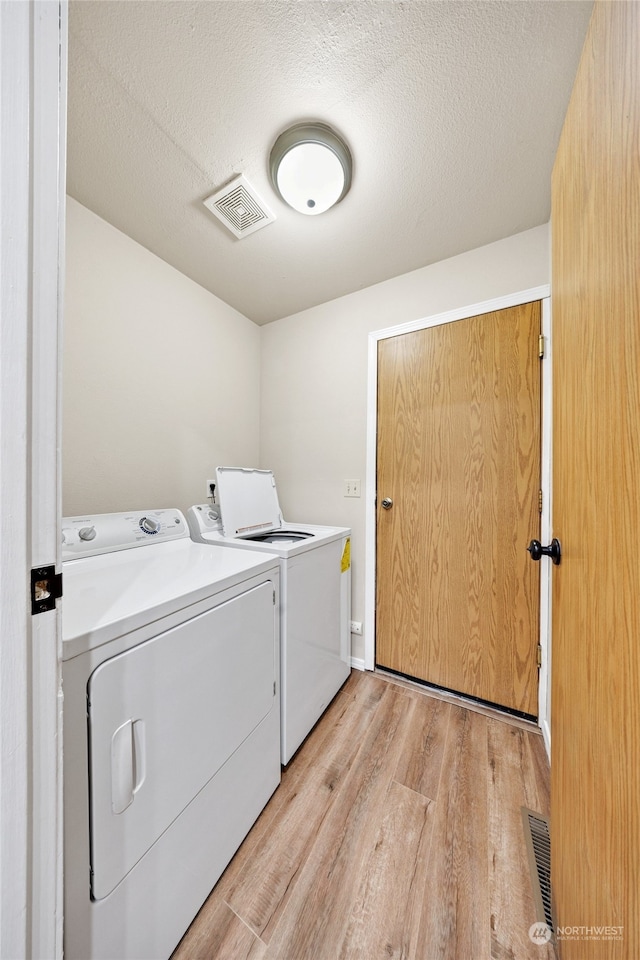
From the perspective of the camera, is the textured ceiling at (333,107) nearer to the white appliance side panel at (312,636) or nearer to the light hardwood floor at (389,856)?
the white appliance side panel at (312,636)

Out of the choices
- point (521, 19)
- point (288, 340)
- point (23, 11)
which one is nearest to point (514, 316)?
point (521, 19)

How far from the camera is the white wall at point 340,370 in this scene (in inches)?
66.5

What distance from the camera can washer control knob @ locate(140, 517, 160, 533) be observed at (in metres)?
1.44

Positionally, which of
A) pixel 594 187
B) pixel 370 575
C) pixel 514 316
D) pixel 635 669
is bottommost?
pixel 370 575

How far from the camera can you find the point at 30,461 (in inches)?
18.9

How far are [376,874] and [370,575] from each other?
1.18 m

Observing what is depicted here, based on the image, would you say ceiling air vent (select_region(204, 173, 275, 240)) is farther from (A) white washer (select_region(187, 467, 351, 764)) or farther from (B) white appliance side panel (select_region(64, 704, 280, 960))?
(B) white appliance side panel (select_region(64, 704, 280, 960))

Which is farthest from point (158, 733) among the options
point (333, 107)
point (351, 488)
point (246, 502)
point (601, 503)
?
point (333, 107)

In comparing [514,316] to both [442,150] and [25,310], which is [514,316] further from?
[25,310]

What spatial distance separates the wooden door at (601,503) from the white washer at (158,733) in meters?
0.84

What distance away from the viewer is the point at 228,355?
7.25 feet

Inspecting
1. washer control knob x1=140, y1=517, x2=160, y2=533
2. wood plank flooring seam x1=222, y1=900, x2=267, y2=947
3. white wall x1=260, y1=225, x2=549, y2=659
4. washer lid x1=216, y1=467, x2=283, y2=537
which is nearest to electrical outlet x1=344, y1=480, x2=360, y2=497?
white wall x1=260, y1=225, x2=549, y2=659

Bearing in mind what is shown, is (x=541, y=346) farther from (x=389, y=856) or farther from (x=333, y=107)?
(x=389, y=856)

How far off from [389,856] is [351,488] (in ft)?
5.10
